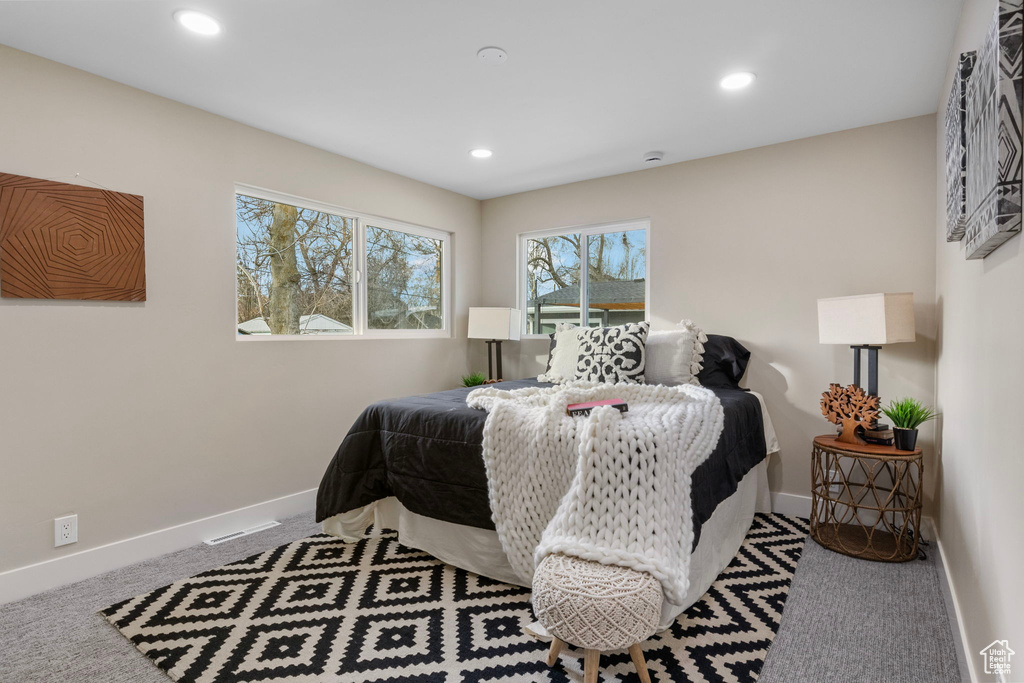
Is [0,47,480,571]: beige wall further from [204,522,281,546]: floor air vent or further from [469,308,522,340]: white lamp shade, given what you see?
[469,308,522,340]: white lamp shade

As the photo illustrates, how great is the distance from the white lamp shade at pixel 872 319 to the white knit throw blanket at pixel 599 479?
870 millimetres

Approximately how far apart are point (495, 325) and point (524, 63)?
2143 millimetres

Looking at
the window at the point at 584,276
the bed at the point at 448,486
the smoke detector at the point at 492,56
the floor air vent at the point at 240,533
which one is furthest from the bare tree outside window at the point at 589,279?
the floor air vent at the point at 240,533

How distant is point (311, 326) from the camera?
3.50 meters

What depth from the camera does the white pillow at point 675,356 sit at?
3123mm

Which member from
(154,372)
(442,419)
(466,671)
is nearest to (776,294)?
(442,419)

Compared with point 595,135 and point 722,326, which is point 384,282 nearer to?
point 595,135

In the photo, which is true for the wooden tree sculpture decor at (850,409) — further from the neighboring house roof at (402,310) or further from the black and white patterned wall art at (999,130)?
the neighboring house roof at (402,310)

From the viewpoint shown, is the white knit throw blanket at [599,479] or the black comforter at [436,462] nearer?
the white knit throw blanket at [599,479]

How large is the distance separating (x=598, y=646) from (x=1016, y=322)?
4.19ft

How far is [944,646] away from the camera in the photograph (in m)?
1.83

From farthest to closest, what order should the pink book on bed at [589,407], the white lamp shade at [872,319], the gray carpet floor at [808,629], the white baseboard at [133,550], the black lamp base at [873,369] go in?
the black lamp base at [873,369] → the white lamp shade at [872,319] → the white baseboard at [133,550] → the pink book on bed at [589,407] → the gray carpet floor at [808,629]

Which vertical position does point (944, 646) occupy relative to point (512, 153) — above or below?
below

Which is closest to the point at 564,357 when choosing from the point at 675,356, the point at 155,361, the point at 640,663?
the point at 675,356
